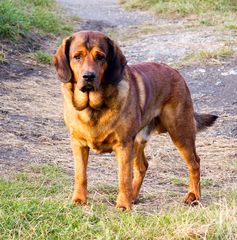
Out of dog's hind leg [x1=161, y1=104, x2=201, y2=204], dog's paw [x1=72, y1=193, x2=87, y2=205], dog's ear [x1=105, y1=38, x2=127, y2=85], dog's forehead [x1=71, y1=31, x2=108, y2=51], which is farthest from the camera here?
dog's hind leg [x1=161, y1=104, x2=201, y2=204]

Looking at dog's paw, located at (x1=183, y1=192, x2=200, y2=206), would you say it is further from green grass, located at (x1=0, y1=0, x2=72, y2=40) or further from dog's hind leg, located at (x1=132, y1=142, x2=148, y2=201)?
green grass, located at (x1=0, y1=0, x2=72, y2=40)

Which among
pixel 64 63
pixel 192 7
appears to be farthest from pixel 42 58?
pixel 64 63

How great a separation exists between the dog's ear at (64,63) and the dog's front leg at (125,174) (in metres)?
0.65

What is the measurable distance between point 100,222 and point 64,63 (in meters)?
1.33

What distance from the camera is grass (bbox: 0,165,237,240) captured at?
4193 mm

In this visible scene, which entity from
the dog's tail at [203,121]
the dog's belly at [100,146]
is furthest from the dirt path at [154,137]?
the dog's belly at [100,146]

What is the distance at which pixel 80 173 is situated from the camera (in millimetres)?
5477

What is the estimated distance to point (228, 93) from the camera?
10258mm

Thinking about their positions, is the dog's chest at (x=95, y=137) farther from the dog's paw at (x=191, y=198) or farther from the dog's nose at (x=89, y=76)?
the dog's paw at (x=191, y=198)

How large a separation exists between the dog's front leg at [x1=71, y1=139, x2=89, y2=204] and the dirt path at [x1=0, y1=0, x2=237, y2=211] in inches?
19.8

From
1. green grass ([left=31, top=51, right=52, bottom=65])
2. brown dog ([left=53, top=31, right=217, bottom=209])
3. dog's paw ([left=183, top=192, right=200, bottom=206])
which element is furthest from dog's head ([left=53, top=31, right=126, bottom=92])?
green grass ([left=31, top=51, right=52, bottom=65])

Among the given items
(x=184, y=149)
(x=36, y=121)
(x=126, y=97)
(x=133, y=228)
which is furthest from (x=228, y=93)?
(x=133, y=228)

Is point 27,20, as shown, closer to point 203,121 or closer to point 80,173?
point 203,121

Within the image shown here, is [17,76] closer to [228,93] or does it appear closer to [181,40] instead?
[228,93]
